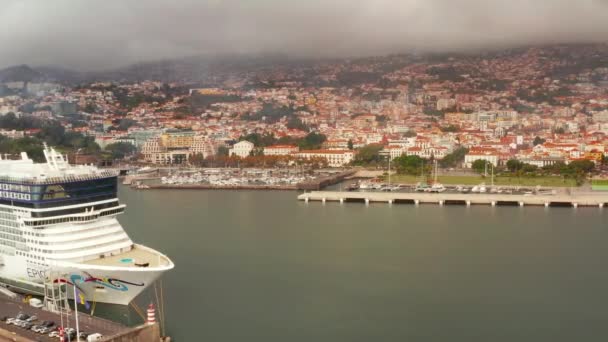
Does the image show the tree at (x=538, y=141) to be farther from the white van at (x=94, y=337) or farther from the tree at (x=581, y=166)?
the white van at (x=94, y=337)

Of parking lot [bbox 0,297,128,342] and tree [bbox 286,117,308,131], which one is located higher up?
tree [bbox 286,117,308,131]

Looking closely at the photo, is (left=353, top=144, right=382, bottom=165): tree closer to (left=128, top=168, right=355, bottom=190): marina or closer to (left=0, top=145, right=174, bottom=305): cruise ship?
(left=128, top=168, right=355, bottom=190): marina

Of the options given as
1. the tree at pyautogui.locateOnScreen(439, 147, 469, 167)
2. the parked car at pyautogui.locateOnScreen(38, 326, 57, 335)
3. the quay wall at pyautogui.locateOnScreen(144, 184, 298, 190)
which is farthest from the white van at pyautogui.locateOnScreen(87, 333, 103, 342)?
the tree at pyautogui.locateOnScreen(439, 147, 469, 167)

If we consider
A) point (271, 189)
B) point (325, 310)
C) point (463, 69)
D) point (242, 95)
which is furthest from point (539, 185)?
point (463, 69)

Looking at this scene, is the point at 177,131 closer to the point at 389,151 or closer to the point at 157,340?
the point at 389,151

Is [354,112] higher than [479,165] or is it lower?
higher

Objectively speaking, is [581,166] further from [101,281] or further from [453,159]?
[101,281]

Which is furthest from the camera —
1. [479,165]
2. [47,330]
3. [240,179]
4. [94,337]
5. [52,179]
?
[479,165]

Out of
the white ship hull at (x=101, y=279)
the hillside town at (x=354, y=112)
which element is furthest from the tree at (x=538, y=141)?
the white ship hull at (x=101, y=279)

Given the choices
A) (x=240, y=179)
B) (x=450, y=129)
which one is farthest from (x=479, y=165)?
(x=450, y=129)
